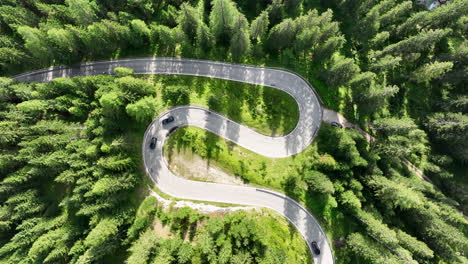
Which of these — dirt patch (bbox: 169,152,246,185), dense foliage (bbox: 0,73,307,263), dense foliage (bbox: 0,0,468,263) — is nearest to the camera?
dense foliage (bbox: 0,73,307,263)

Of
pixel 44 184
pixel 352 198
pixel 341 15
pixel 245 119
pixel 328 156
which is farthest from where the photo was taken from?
pixel 341 15

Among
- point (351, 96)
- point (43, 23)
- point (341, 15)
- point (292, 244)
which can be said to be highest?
point (341, 15)

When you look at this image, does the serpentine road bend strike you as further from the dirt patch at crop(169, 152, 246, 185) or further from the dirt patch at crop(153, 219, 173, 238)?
the dirt patch at crop(153, 219, 173, 238)

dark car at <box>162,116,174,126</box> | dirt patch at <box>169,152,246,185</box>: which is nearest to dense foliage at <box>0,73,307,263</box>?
dark car at <box>162,116,174,126</box>

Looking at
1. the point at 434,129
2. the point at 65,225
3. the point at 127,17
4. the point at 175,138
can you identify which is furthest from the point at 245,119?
the point at 434,129

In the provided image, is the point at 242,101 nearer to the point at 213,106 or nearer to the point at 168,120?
the point at 213,106

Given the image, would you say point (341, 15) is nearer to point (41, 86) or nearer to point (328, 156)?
point (328, 156)
